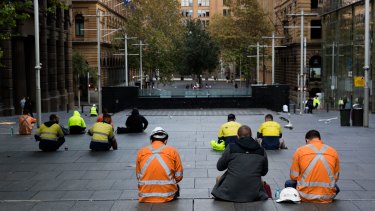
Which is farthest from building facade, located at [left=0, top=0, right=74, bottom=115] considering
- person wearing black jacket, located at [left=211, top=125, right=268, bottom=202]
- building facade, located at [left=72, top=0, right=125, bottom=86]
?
person wearing black jacket, located at [left=211, top=125, right=268, bottom=202]

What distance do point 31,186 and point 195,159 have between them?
521 centimetres

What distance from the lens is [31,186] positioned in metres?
12.7

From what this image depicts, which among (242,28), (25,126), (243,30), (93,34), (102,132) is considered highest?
(242,28)

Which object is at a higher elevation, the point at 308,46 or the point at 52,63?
the point at 308,46

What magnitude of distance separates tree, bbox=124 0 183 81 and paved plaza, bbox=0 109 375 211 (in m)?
52.4

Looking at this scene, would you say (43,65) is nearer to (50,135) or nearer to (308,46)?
(50,135)

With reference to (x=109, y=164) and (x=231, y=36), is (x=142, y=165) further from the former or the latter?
(x=231, y=36)

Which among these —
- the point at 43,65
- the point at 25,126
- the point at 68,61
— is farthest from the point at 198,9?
the point at 25,126

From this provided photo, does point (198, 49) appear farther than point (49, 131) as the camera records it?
Yes

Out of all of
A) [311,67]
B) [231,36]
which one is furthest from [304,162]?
[231,36]

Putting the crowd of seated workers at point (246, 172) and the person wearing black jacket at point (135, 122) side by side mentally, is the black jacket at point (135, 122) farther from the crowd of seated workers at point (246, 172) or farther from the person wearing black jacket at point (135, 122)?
the crowd of seated workers at point (246, 172)

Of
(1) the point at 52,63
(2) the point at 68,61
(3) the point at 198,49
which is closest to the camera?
(1) the point at 52,63

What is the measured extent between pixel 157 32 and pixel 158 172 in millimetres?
64794

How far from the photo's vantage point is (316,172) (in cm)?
919
